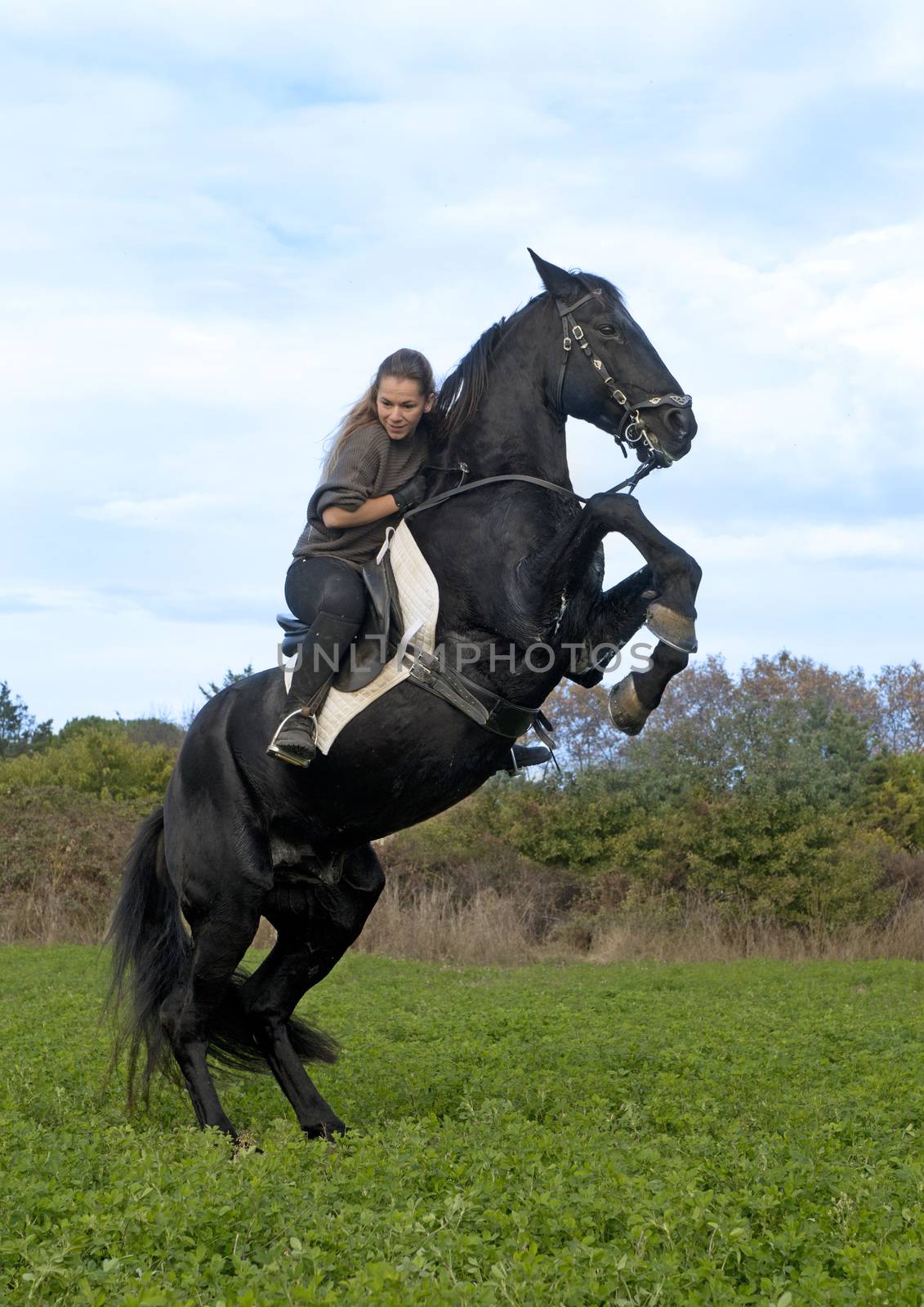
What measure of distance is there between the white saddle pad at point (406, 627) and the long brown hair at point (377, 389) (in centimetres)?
53

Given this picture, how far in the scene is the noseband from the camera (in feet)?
18.3

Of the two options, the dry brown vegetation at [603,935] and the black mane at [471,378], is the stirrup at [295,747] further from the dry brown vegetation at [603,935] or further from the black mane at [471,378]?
the dry brown vegetation at [603,935]

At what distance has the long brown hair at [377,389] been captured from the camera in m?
5.77

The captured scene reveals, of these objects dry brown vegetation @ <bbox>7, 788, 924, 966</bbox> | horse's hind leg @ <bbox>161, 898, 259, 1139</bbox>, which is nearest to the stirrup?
horse's hind leg @ <bbox>161, 898, 259, 1139</bbox>

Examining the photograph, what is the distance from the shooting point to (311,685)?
572 centimetres

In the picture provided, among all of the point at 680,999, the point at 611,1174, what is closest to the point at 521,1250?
the point at 611,1174

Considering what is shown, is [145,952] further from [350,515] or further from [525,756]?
[350,515]

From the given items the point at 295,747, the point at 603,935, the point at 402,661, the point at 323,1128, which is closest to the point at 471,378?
the point at 402,661

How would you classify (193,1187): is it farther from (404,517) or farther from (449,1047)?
(449,1047)

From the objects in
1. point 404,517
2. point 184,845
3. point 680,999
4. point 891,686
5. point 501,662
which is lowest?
point 680,999

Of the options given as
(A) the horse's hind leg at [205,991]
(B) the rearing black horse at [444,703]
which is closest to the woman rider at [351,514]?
(B) the rearing black horse at [444,703]

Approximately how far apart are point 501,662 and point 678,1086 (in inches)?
114

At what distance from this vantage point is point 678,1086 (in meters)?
7.02

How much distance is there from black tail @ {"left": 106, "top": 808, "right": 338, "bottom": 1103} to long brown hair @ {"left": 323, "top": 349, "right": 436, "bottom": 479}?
7.81ft
